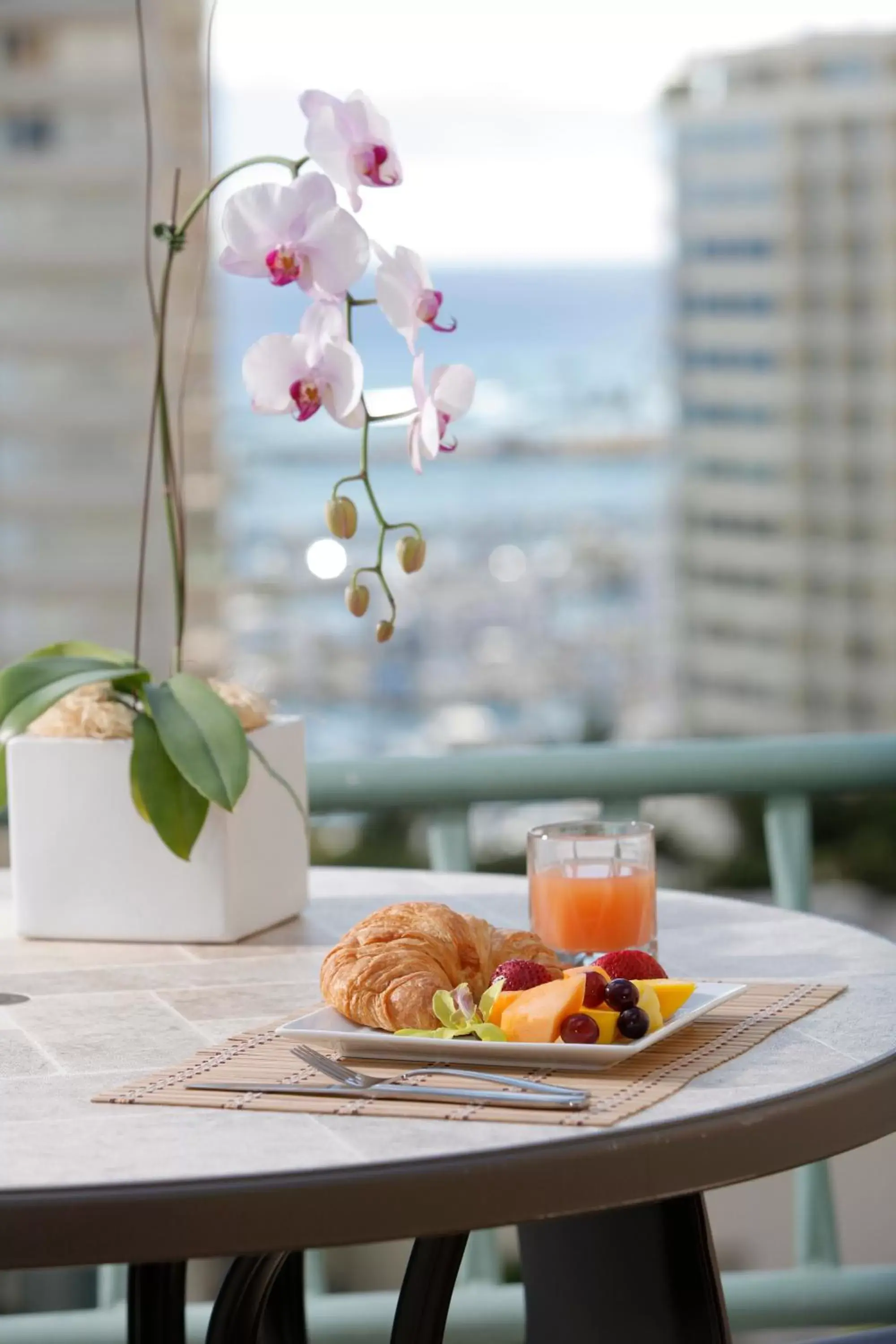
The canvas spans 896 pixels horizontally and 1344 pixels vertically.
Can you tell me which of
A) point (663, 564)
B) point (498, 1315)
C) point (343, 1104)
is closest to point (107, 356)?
point (498, 1315)

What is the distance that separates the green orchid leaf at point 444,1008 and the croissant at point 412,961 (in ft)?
0.04

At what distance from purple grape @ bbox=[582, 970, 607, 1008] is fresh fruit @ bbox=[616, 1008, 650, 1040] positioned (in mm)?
19

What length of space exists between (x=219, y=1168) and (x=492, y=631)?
1685 cm

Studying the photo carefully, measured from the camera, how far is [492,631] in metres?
17.7

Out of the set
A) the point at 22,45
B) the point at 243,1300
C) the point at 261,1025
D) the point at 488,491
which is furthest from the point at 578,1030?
the point at 488,491

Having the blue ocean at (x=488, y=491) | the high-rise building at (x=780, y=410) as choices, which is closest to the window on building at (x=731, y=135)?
the high-rise building at (x=780, y=410)

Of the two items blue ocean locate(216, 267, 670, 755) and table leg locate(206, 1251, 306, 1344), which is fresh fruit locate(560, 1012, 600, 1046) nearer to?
table leg locate(206, 1251, 306, 1344)

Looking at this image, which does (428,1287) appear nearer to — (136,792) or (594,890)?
(594,890)

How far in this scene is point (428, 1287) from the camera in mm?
1161

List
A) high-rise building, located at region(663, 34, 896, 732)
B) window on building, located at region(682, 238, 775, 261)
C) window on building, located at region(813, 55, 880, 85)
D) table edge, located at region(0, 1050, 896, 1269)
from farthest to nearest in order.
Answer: window on building, located at region(682, 238, 775, 261) → high-rise building, located at region(663, 34, 896, 732) → window on building, located at region(813, 55, 880, 85) → table edge, located at region(0, 1050, 896, 1269)

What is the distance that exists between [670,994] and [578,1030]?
0.08 meters

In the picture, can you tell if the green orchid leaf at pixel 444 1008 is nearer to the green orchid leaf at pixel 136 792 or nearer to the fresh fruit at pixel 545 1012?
the fresh fruit at pixel 545 1012

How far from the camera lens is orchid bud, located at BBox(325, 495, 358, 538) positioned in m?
1.26

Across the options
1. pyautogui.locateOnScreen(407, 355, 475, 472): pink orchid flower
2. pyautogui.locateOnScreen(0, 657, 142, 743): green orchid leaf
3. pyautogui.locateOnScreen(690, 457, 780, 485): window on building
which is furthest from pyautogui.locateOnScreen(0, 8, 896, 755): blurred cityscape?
pyautogui.locateOnScreen(407, 355, 475, 472): pink orchid flower
